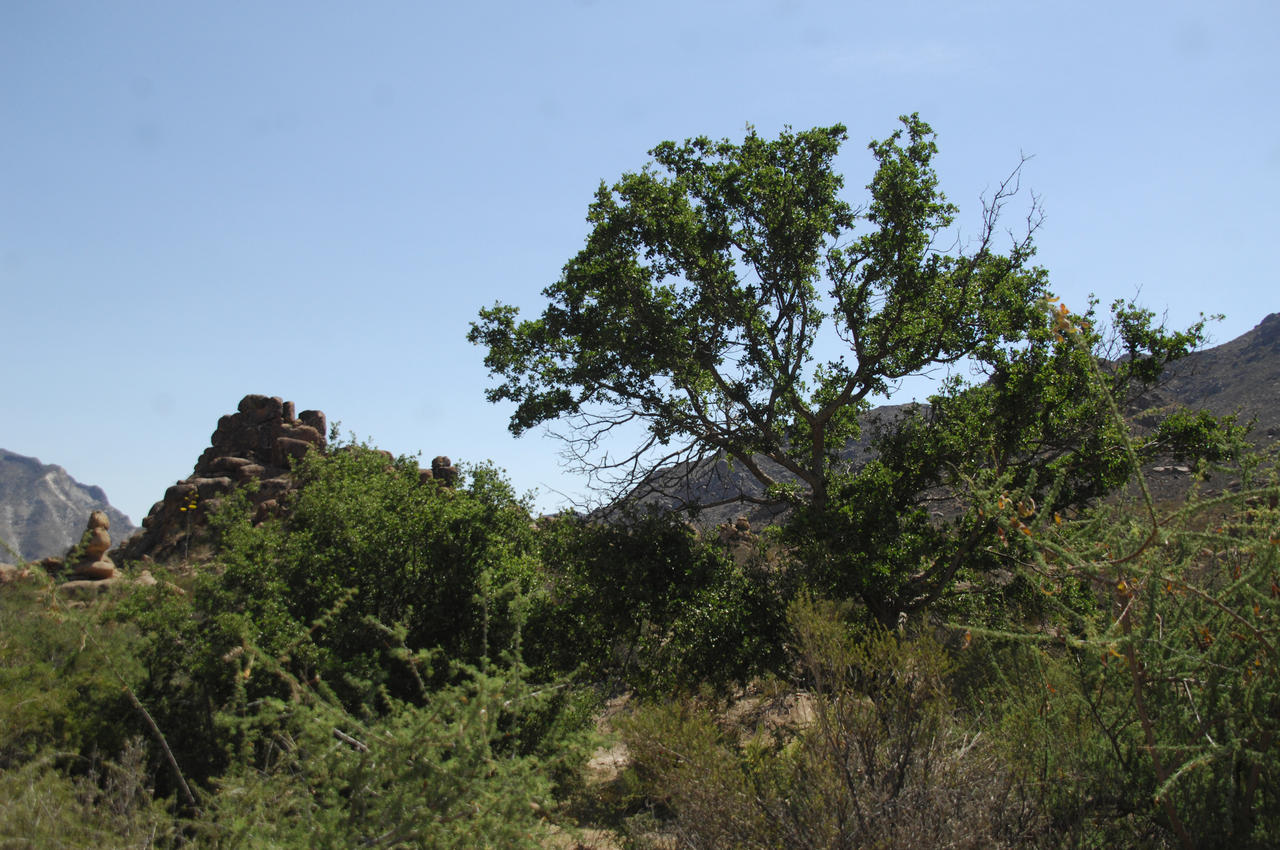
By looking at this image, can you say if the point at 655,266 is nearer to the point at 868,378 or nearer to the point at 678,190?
the point at 678,190

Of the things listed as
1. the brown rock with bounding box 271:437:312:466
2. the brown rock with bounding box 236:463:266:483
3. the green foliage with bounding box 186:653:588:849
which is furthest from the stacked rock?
the green foliage with bounding box 186:653:588:849

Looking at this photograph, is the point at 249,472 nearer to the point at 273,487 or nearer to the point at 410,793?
the point at 273,487

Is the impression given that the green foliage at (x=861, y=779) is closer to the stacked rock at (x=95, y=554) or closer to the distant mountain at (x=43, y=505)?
the stacked rock at (x=95, y=554)

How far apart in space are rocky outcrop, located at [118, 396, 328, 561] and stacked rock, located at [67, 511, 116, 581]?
129 centimetres

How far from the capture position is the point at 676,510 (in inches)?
500

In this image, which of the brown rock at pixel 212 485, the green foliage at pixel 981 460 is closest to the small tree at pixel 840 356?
the green foliage at pixel 981 460

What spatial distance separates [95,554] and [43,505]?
9750cm

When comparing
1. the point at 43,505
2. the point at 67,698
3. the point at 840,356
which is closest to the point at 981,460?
the point at 840,356

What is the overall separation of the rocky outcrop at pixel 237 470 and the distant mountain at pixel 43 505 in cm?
6169

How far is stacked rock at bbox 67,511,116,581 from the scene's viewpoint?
96.0 feet

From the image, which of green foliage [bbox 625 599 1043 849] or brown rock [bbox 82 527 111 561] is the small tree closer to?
green foliage [bbox 625 599 1043 849]

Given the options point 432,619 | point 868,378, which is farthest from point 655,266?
point 432,619

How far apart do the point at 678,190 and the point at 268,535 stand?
804cm

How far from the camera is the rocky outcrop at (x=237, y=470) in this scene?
107 ft
